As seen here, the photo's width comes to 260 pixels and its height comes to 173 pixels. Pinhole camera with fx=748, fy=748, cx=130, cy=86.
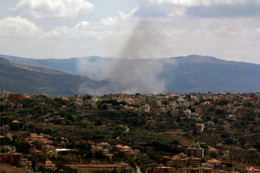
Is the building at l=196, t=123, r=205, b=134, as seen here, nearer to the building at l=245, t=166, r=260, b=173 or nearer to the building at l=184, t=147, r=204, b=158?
the building at l=184, t=147, r=204, b=158

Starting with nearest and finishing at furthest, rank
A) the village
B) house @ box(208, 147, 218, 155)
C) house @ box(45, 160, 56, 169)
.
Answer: house @ box(45, 160, 56, 169) < the village < house @ box(208, 147, 218, 155)

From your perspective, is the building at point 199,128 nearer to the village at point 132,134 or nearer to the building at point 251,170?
the village at point 132,134

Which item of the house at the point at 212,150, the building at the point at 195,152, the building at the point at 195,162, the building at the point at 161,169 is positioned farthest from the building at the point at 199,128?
the building at the point at 161,169

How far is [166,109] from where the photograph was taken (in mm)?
136750

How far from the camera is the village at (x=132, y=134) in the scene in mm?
74625

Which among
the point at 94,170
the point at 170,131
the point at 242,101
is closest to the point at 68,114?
the point at 170,131

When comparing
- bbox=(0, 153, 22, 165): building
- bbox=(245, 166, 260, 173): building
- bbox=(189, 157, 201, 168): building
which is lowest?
bbox=(245, 166, 260, 173): building

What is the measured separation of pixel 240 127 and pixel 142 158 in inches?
1455

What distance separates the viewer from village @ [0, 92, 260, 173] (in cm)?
7462

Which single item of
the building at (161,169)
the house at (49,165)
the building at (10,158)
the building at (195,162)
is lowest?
the building at (195,162)

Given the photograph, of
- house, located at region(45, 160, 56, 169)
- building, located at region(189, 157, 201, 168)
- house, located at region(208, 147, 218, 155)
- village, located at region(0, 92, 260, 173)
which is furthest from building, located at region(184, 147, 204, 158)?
house, located at region(45, 160, 56, 169)

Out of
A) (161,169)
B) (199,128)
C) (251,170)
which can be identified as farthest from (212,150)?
(161,169)

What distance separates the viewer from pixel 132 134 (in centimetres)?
10444

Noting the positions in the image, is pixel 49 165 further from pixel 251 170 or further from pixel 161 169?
pixel 251 170
